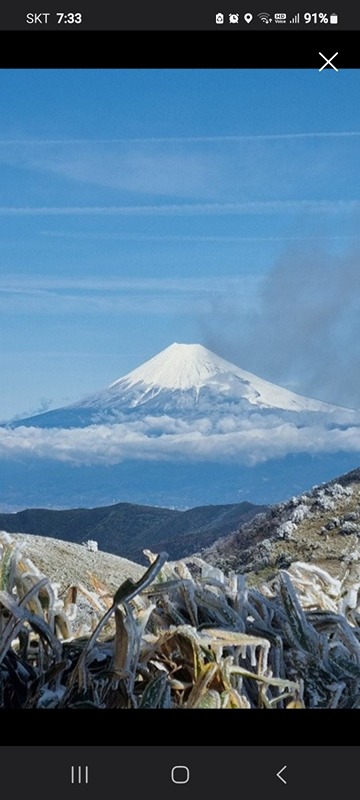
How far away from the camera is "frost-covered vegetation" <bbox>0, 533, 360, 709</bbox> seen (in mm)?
2529

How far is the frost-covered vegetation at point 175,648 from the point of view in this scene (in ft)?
8.30

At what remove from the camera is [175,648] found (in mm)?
2635

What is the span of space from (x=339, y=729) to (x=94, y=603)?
2.96 ft

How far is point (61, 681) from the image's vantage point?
2646mm

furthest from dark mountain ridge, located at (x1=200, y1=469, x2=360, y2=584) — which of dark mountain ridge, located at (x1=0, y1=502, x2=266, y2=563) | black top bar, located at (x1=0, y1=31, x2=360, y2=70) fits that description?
black top bar, located at (x1=0, y1=31, x2=360, y2=70)

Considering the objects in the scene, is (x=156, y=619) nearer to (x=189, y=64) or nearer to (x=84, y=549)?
(x=189, y=64)
